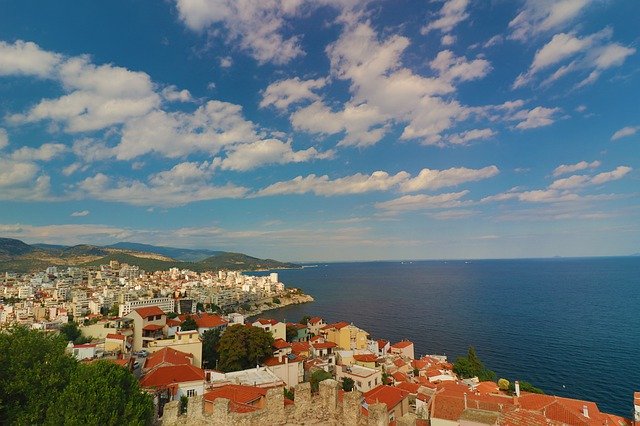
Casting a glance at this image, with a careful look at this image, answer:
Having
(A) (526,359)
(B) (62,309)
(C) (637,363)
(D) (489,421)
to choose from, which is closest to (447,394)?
(D) (489,421)

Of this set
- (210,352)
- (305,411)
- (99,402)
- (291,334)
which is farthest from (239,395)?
(291,334)

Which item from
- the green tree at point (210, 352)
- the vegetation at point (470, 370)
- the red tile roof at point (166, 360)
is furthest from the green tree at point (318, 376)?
the vegetation at point (470, 370)

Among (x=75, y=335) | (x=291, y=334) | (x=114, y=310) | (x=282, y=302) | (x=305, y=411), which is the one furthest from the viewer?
(x=282, y=302)

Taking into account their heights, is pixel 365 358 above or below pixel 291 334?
Answer: above

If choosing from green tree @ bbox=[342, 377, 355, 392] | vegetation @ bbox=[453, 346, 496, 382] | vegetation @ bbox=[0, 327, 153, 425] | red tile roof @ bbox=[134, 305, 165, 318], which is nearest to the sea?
vegetation @ bbox=[453, 346, 496, 382]

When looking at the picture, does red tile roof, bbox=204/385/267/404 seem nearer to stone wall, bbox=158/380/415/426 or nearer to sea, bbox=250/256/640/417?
stone wall, bbox=158/380/415/426

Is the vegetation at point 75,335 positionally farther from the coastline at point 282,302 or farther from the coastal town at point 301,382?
the coastline at point 282,302

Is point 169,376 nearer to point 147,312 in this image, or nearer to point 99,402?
point 99,402

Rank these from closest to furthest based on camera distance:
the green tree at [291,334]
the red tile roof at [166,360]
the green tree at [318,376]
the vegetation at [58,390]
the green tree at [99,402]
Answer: the green tree at [99,402] → the vegetation at [58,390] → the red tile roof at [166,360] → the green tree at [318,376] → the green tree at [291,334]
